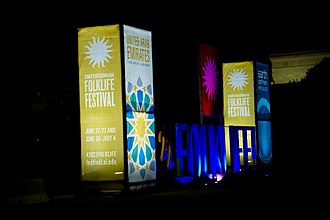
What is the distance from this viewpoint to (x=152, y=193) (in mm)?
28547

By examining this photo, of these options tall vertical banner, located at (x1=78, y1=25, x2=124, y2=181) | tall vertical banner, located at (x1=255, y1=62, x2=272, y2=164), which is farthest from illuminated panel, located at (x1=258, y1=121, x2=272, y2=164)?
tall vertical banner, located at (x1=78, y1=25, x2=124, y2=181)

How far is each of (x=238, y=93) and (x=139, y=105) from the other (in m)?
13.1

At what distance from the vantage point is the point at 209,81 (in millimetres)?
36531

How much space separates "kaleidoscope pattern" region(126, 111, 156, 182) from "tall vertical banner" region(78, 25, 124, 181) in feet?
1.46

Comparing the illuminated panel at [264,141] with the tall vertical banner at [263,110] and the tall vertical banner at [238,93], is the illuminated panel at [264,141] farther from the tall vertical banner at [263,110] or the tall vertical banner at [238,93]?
the tall vertical banner at [238,93]

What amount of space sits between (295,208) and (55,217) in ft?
18.8

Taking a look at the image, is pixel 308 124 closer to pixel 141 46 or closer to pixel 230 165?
pixel 230 165

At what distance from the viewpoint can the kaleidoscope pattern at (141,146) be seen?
91.1 ft

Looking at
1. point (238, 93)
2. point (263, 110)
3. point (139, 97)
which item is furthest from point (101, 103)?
point (263, 110)

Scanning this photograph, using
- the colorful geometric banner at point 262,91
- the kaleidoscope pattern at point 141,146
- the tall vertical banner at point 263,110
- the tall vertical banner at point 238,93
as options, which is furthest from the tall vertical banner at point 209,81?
the kaleidoscope pattern at point 141,146

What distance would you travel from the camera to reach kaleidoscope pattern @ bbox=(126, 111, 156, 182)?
27.8 metres

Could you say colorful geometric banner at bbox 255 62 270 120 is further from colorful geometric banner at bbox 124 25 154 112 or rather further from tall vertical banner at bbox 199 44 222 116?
colorful geometric banner at bbox 124 25 154 112

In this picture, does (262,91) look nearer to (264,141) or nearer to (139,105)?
(264,141)

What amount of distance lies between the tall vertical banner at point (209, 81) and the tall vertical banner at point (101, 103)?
875 cm
